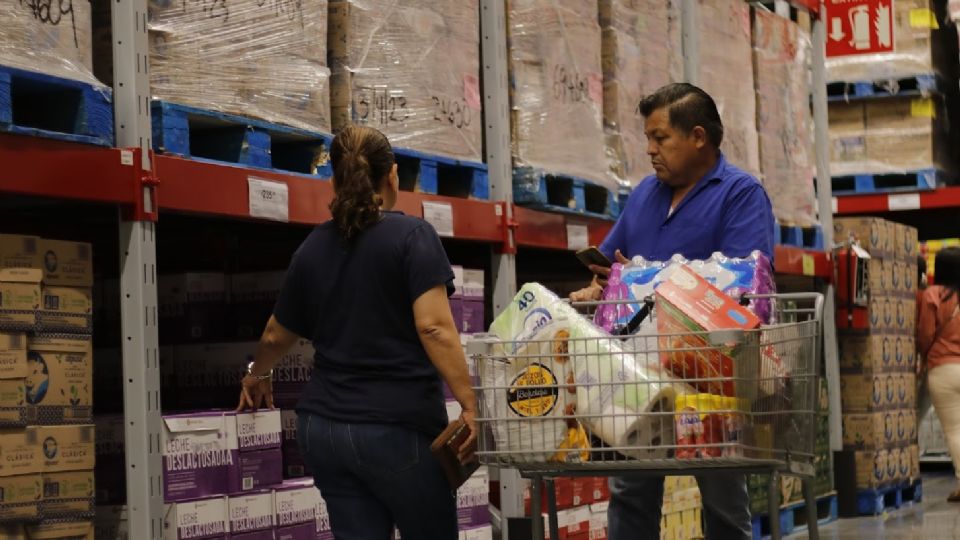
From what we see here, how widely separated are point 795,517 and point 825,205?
2.09 meters

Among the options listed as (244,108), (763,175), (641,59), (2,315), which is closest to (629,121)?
(641,59)

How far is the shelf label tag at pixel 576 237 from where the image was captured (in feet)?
22.0

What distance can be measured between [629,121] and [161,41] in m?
3.05

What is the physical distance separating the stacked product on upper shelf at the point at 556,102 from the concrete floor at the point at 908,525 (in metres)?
2.96

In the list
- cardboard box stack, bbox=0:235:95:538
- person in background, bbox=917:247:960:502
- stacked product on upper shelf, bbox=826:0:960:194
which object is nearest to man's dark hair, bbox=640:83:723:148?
cardboard box stack, bbox=0:235:95:538

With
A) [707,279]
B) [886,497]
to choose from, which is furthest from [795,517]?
[707,279]

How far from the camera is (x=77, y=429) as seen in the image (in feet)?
14.0

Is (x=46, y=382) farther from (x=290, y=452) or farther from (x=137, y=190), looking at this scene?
(x=290, y=452)

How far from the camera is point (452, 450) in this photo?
3.75 m

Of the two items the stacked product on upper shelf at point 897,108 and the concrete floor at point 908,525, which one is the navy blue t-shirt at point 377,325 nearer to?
the concrete floor at point 908,525

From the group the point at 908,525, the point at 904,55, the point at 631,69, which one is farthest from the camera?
the point at 904,55

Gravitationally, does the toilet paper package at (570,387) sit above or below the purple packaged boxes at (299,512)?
above

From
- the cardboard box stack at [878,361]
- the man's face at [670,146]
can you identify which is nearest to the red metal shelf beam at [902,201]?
the cardboard box stack at [878,361]

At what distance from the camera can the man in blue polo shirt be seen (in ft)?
13.6
